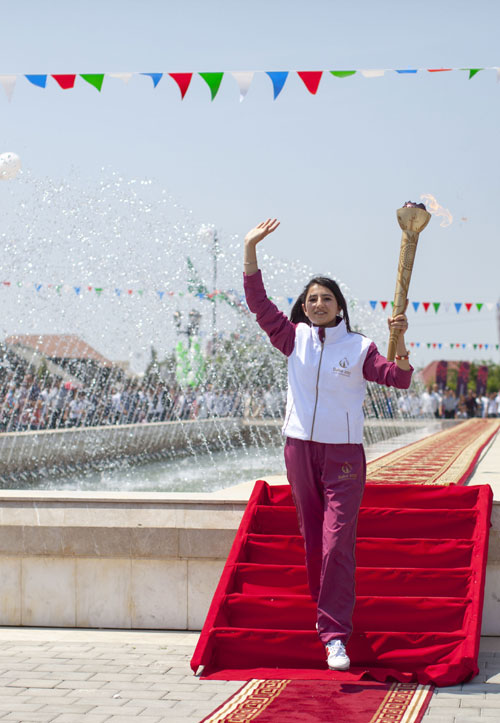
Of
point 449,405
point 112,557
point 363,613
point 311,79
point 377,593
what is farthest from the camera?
point 449,405

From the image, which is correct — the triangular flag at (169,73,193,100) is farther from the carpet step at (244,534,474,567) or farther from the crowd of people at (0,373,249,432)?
the crowd of people at (0,373,249,432)

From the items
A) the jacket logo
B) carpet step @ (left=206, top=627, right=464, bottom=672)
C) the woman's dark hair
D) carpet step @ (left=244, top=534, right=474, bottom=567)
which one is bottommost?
carpet step @ (left=206, top=627, right=464, bottom=672)

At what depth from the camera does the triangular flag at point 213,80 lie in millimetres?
7977

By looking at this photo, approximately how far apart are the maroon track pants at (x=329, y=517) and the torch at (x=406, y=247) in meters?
0.51

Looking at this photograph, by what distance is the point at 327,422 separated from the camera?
4305mm

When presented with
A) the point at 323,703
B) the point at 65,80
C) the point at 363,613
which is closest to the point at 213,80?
the point at 65,80

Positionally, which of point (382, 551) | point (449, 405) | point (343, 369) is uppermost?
point (449, 405)

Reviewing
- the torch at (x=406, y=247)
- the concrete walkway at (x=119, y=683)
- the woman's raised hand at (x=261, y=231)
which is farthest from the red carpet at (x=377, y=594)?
the woman's raised hand at (x=261, y=231)

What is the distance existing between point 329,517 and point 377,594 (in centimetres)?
63

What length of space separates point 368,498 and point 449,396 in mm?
35392

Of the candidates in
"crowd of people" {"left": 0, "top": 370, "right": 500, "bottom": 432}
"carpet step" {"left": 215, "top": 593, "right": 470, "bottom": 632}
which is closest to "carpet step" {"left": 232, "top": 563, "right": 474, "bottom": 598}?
"carpet step" {"left": 215, "top": 593, "right": 470, "bottom": 632}

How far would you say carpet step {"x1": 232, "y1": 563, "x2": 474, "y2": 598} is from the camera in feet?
15.2

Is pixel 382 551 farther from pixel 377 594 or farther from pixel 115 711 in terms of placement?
pixel 115 711

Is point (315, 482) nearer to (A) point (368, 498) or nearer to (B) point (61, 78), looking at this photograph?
(A) point (368, 498)
